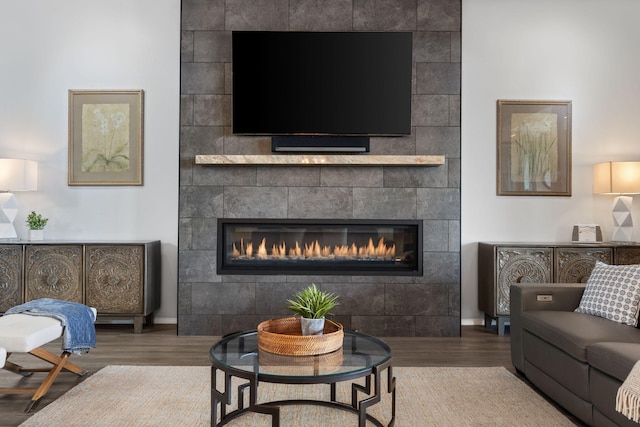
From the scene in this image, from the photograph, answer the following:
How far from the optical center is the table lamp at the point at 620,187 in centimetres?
443

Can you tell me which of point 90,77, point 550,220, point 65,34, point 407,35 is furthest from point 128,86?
point 550,220

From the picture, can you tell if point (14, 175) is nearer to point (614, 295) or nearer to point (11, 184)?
point (11, 184)

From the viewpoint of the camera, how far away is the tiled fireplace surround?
439 centimetres

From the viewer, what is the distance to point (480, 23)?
15.5ft

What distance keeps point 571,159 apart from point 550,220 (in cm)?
60

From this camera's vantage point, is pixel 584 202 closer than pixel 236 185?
No

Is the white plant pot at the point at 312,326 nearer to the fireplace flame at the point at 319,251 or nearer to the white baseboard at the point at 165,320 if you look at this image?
the fireplace flame at the point at 319,251

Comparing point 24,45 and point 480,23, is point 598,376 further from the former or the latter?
point 24,45

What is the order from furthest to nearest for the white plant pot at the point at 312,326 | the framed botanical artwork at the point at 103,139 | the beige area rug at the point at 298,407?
the framed botanical artwork at the point at 103,139 → the beige area rug at the point at 298,407 → the white plant pot at the point at 312,326

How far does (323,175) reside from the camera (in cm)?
442

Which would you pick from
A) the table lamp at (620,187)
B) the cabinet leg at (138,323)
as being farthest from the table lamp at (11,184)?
the table lamp at (620,187)

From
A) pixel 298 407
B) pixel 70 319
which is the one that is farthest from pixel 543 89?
pixel 70 319

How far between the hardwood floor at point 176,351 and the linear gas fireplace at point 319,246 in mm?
684

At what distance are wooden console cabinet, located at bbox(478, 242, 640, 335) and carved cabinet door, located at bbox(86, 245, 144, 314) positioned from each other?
3017 mm
